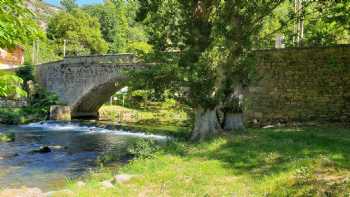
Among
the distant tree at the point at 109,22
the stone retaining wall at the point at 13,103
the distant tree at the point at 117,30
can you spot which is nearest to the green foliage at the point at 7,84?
the stone retaining wall at the point at 13,103

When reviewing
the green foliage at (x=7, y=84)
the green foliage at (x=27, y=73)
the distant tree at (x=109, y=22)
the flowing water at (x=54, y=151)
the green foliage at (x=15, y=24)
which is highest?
the distant tree at (x=109, y=22)

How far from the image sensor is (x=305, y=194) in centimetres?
752

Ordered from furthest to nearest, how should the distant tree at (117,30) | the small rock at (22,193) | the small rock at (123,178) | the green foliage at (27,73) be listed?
1. the distant tree at (117,30)
2. the green foliage at (27,73)
3. the small rock at (123,178)
4. the small rock at (22,193)

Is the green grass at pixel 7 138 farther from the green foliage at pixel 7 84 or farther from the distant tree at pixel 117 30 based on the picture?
the distant tree at pixel 117 30

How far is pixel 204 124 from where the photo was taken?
1483 cm

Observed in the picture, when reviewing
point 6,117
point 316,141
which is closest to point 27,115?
point 6,117

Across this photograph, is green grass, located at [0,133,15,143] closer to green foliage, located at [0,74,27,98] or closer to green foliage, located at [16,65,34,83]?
green foliage, located at [16,65,34,83]

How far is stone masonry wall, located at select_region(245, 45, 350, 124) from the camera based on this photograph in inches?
733

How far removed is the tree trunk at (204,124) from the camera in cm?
1474

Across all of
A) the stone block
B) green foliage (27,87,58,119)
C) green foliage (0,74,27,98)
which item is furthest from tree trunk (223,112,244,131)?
green foliage (27,87,58,119)

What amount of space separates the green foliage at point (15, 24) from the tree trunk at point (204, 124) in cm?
992

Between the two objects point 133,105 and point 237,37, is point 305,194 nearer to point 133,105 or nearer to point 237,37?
point 237,37

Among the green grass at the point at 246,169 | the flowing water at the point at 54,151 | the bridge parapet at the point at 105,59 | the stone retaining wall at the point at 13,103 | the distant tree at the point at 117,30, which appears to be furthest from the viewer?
the distant tree at the point at 117,30

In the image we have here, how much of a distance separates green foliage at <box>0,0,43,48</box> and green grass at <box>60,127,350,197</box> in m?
4.06
